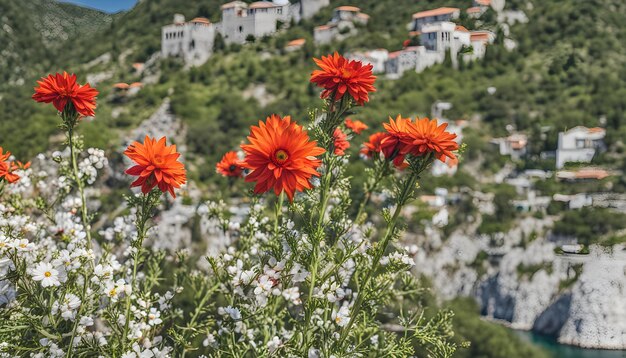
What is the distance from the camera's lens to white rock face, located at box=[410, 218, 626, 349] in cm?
2767

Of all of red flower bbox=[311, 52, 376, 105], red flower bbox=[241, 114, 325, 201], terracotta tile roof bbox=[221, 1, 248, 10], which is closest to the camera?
red flower bbox=[241, 114, 325, 201]

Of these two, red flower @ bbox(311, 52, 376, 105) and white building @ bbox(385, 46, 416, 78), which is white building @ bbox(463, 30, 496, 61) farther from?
red flower @ bbox(311, 52, 376, 105)

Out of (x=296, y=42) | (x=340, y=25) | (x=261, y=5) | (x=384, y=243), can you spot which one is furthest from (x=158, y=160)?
(x=261, y=5)

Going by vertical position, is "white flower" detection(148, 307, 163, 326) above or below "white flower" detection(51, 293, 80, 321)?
below

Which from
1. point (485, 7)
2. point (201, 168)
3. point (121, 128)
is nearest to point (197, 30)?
point (121, 128)

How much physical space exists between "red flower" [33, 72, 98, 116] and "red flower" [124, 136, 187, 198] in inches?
21.1

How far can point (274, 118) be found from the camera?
6.05 ft

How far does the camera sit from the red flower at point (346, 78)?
2.16 metres

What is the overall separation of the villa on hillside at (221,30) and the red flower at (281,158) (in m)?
66.0

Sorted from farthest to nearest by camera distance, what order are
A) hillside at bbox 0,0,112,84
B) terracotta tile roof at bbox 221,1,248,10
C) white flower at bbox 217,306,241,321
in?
hillside at bbox 0,0,112,84 → terracotta tile roof at bbox 221,1,248,10 → white flower at bbox 217,306,241,321

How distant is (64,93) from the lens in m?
2.33

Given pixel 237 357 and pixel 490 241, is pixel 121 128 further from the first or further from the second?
pixel 237 357

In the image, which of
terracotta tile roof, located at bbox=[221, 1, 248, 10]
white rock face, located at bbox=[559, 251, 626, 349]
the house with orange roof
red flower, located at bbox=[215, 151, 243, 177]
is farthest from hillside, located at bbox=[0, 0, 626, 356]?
red flower, located at bbox=[215, 151, 243, 177]

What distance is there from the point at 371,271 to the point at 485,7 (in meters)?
55.1
